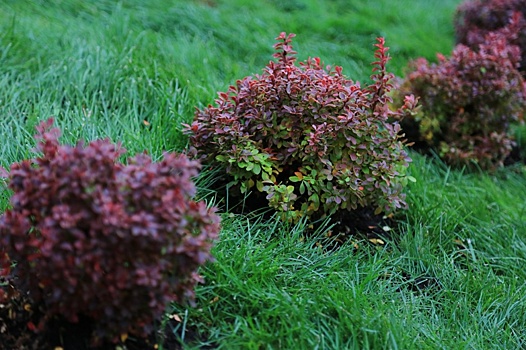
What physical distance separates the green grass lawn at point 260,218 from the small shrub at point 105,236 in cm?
36

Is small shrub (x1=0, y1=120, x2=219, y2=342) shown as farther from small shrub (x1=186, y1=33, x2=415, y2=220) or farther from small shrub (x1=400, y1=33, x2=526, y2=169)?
small shrub (x1=400, y1=33, x2=526, y2=169)

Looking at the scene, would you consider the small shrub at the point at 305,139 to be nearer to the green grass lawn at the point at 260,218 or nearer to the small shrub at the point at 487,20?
the green grass lawn at the point at 260,218

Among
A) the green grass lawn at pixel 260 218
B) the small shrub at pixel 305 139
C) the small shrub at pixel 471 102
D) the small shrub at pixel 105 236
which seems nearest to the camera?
the small shrub at pixel 105 236

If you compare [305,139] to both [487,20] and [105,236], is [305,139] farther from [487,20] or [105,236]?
[487,20]

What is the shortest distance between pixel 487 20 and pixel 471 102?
5.79ft

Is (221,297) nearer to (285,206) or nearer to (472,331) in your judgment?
(285,206)

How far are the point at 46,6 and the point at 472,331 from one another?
4041mm

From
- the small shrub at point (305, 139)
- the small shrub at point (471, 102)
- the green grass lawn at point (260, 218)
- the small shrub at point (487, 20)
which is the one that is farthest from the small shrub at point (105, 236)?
the small shrub at point (487, 20)

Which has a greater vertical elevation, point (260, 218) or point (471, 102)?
point (471, 102)

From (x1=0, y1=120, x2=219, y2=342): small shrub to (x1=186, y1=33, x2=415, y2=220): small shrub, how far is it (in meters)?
0.92

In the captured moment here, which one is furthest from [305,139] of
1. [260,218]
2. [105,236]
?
[105,236]

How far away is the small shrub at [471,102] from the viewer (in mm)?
4211

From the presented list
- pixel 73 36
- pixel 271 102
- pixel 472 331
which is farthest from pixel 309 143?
pixel 73 36

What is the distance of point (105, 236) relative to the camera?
1906 millimetres
